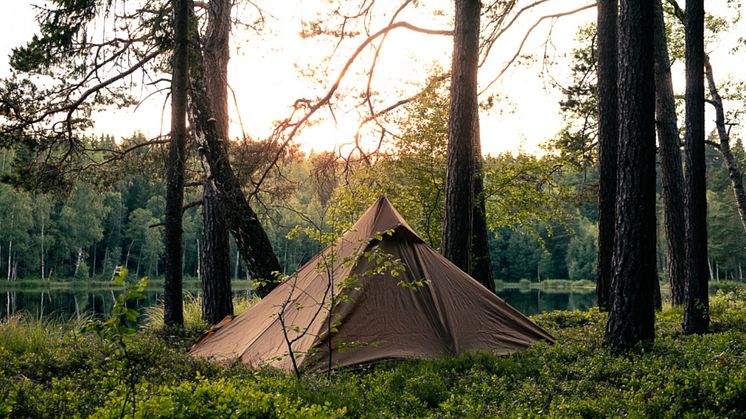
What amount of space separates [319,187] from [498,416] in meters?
10.3

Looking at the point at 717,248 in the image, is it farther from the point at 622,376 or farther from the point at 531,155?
the point at 622,376

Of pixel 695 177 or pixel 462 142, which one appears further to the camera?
pixel 462 142

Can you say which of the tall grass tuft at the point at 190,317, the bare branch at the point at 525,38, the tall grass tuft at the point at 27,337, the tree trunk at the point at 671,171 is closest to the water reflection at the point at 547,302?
the bare branch at the point at 525,38

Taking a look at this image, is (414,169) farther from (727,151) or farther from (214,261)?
(727,151)

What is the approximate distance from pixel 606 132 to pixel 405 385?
6.62 meters

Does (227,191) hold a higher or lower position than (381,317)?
higher

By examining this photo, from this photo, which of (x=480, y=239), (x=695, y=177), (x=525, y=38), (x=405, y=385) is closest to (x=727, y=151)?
(x=525, y=38)

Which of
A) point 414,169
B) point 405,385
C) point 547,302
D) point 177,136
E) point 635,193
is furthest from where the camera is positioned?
point 547,302

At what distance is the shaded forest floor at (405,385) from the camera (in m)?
3.86

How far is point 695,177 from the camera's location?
8.23m

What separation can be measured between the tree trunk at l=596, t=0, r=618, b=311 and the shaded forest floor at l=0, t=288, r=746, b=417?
3048 mm

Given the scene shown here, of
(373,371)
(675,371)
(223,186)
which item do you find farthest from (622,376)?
(223,186)

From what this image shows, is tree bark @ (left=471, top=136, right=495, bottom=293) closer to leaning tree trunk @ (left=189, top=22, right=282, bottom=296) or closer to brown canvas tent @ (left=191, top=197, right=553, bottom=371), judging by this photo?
leaning tree trunk @ (left=189, top=22, right=282, bottom=296)

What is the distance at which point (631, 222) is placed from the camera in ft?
22.6
